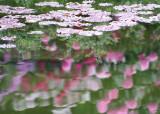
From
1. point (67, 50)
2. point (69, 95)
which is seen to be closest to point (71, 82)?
point (69, 95)

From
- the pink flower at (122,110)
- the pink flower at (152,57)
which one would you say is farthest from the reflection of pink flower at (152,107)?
the pink flower at (152,57)

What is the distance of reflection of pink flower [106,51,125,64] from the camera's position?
14.2 feet

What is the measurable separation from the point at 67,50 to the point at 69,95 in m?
1.04

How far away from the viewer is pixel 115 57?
441 centimetres

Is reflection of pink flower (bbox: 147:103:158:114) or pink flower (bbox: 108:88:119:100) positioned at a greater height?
pink flower (bbox: 108:88:119:100)

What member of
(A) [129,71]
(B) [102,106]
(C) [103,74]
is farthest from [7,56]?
(B) [102,106]

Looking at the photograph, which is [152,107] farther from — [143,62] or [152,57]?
[152,57]

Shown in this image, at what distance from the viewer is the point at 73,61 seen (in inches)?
167

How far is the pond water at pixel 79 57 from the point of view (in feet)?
11.3

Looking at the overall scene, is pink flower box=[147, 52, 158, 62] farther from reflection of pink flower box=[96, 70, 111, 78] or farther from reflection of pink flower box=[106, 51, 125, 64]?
reflection of pink flower box=[96, 70, 111, 78]

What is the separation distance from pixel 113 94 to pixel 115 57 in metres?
0.83

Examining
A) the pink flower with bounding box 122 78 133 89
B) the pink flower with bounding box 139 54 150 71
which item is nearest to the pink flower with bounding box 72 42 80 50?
the pink flower with bounding box 139 54 150 71

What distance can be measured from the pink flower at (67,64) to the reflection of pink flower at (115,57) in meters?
0.32

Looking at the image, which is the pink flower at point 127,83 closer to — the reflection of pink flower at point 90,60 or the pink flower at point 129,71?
the pink flower at point 129,71
